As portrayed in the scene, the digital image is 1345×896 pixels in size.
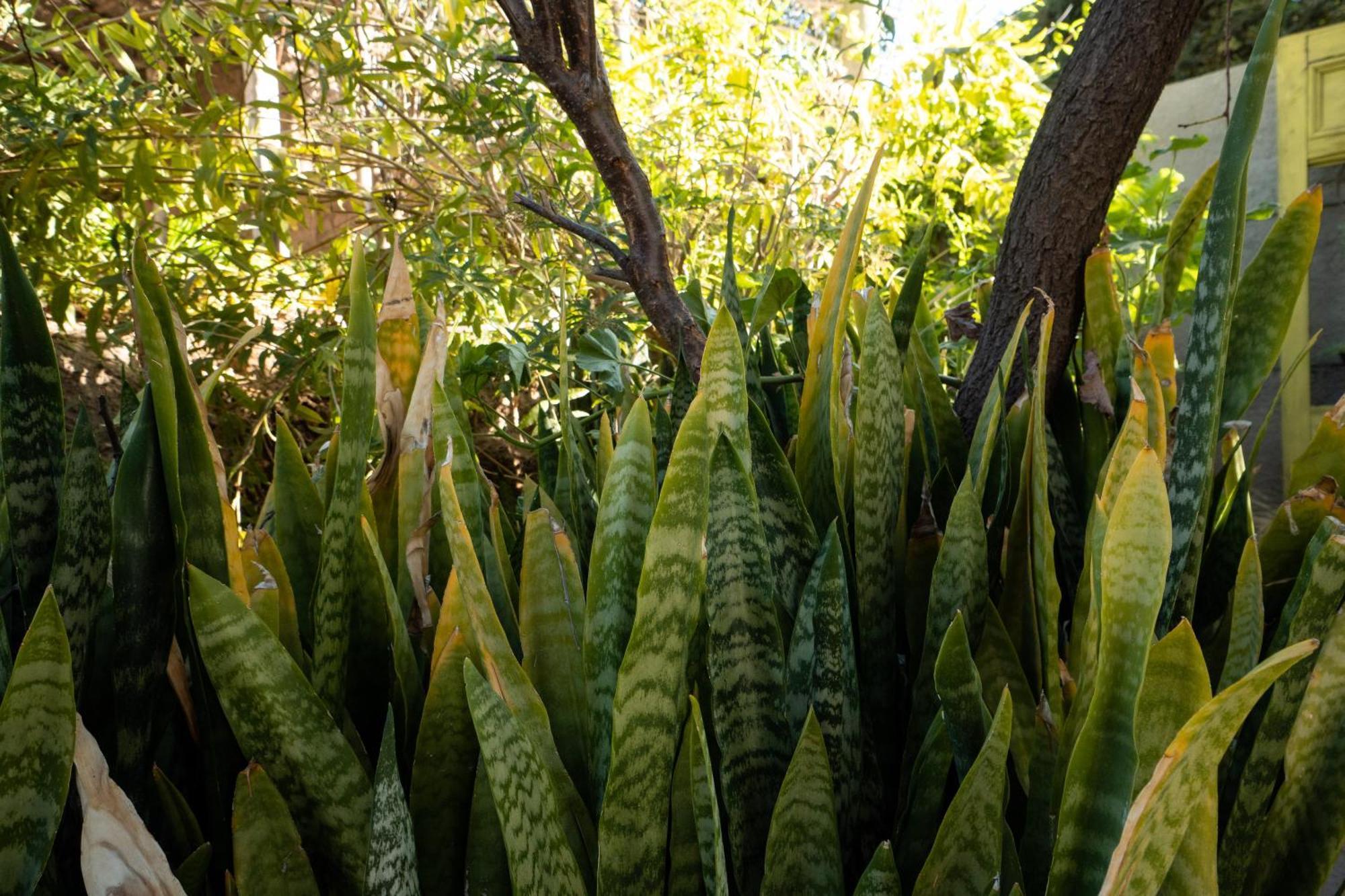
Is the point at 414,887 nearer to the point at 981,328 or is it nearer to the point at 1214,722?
the point at 1214,722

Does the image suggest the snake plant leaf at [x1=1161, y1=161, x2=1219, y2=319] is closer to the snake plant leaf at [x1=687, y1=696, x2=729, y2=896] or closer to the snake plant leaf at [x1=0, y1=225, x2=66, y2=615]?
the snake plant leaf at [x1=687, y1=696, x2=729, y2=896]

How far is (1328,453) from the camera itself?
0.58 m

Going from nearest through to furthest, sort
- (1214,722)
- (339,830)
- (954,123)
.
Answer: (1214,722), (339,830), (954,123)

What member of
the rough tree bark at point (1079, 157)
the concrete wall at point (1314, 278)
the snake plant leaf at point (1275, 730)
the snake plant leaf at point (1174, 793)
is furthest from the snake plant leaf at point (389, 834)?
the concrete wall at point (1314, 278)

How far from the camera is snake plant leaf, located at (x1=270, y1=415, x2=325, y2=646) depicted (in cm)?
57

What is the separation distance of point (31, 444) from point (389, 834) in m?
0.26

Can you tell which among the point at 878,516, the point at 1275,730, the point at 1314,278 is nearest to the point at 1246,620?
the point at 1275,730

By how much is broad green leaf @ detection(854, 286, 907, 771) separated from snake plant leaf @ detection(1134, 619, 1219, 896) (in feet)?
0.49

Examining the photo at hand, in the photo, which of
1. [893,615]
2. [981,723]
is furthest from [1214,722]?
[893,615]

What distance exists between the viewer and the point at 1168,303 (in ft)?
2.27

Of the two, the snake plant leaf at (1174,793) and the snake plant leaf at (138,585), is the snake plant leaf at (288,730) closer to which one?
the snake plant leaf at (138,585)

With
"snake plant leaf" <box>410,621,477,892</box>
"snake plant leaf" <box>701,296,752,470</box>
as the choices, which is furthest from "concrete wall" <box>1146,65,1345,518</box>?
"snake plant leaf" <box>410,621,477,892</box>

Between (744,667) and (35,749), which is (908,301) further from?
(35,749)

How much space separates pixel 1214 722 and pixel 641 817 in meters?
0.20
